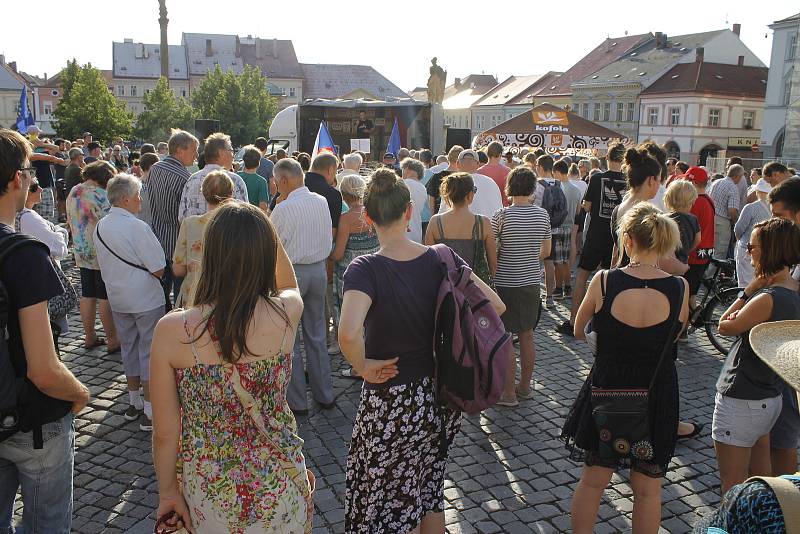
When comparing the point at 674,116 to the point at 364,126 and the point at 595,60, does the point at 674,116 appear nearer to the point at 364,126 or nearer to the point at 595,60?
the point at 595,60

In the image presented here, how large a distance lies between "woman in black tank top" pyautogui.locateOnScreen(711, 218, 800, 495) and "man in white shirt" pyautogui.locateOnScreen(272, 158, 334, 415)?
2.90 meters

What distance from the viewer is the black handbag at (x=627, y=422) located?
302 cm

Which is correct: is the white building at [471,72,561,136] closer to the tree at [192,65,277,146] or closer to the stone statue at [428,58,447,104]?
the tree at [192,65,277,146]

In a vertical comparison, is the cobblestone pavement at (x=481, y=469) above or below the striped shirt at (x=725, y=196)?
below

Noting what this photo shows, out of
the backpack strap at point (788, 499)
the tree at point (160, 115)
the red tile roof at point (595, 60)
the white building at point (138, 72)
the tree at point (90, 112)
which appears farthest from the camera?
the white building at point (138, 72)

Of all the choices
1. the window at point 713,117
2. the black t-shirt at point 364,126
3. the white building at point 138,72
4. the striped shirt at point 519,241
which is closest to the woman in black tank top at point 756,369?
the striped shirt at point 519,241

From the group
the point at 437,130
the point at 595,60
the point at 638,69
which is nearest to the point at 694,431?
the point at 437,130

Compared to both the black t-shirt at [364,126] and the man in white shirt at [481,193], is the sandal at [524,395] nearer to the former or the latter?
the man in white shirt at [481,193]

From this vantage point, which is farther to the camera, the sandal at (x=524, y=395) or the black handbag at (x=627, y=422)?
the sandal at (x=524, y=395)

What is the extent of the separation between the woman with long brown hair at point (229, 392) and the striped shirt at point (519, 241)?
125 inches

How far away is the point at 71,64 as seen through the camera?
142ft

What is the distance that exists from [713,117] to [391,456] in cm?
5368

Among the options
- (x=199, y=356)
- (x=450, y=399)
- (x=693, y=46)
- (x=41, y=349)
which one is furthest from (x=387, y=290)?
(x=693, y=46)

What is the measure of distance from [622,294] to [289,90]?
80550 mm
